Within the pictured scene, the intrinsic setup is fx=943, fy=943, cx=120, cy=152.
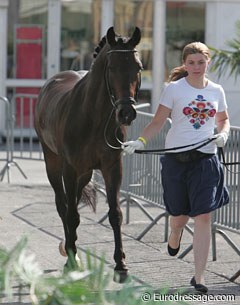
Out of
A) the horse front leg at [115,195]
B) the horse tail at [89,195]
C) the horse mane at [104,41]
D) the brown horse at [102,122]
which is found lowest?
the horse tail at [89,195]

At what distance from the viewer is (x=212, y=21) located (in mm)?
19391

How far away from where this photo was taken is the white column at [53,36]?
1903 cm

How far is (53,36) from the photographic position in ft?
62.8

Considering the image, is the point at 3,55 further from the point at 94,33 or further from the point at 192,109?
the point at 192,109

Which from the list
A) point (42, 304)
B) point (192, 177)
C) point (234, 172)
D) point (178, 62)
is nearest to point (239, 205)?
point (234, 172)

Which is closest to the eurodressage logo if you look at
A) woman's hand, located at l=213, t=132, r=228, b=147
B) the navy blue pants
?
woman's hand, located at l=213, t=132, r=228, b=147

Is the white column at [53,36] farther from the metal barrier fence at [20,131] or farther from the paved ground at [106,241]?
the paved ground at [106,241]

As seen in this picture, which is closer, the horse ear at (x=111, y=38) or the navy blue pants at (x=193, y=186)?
the navy blue pants at (x=193, y=186)

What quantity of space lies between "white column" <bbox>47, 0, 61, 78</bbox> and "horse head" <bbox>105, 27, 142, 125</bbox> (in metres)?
12.4

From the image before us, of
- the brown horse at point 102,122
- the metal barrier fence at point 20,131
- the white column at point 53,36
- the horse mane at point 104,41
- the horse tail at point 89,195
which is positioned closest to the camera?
the brown horse at point 102,122

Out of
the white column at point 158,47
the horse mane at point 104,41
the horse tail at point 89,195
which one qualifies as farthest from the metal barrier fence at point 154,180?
the white column at point 158,47

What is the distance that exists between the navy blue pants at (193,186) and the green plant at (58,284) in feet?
14.4

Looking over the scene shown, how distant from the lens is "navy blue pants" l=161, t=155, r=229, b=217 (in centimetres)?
638

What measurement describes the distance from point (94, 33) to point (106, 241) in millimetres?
10783
